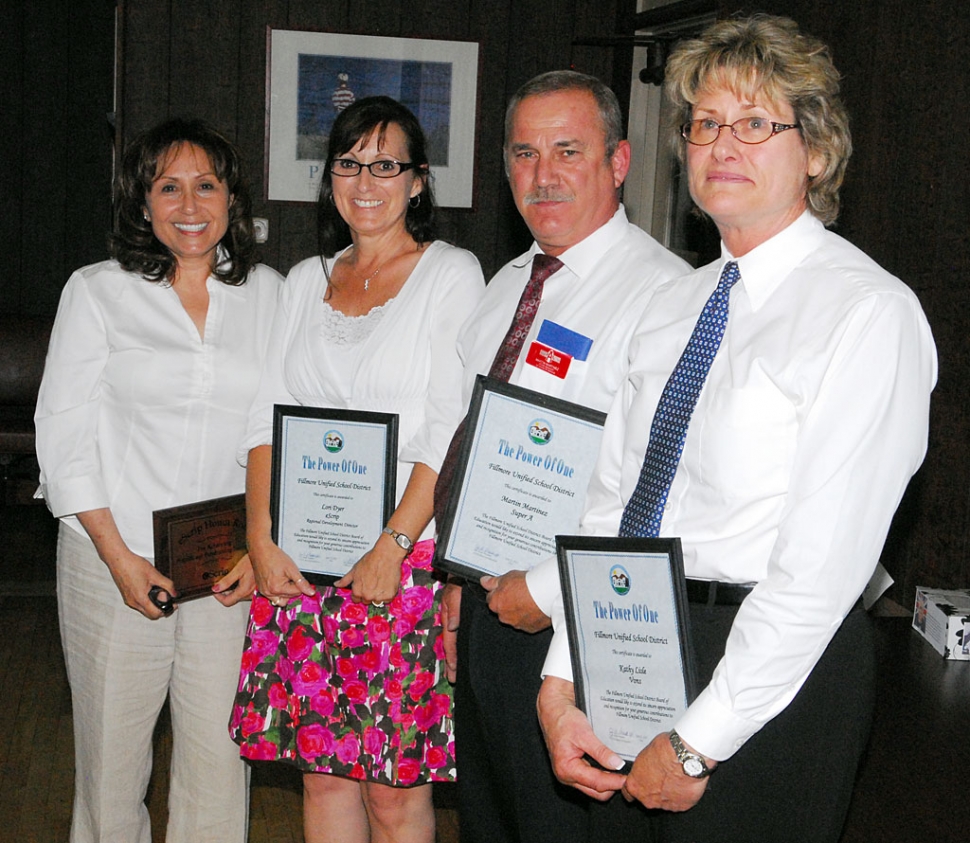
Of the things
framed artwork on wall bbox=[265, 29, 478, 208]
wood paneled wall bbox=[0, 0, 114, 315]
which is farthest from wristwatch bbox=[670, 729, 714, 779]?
wood paneled wall bbox=[0, 0, 114, 315]

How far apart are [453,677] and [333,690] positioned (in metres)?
0.25

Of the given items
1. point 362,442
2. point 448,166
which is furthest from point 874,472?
point 448,166

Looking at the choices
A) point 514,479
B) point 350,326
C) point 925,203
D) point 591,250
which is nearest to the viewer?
point 514,479

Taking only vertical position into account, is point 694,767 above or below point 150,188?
below

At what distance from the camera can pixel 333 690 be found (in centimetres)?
230

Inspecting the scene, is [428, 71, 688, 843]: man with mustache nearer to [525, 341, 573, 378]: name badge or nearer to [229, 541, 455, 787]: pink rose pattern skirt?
[525, 341, 573, 378]: name badge

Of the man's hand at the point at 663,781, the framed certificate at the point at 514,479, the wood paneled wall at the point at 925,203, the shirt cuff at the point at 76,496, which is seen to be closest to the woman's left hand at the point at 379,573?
the framed certificate at the point at 514,479

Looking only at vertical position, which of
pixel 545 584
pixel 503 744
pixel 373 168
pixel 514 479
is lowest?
pixel 503 744

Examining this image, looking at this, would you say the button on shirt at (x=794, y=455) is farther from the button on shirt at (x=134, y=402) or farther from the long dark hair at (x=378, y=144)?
the button on shirt at (x=134, y=402)

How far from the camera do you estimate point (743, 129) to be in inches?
59.2

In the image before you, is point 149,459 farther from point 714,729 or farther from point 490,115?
point 490,115

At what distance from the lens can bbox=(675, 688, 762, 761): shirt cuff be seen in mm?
1403

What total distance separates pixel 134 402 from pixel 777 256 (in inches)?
55.3

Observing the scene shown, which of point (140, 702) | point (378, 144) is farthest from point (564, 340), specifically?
point (140, 702)
